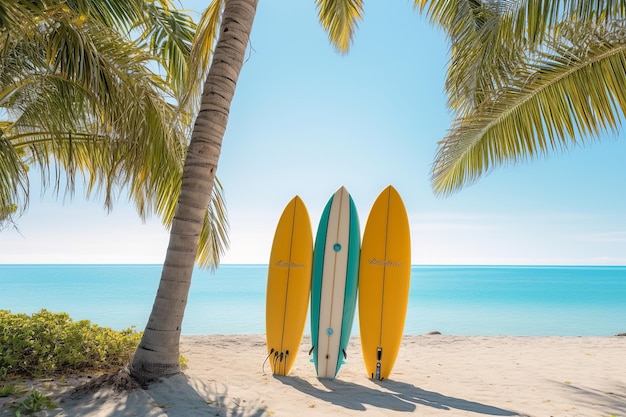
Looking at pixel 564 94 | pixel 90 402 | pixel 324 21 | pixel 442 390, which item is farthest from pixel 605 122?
pixel 90 402

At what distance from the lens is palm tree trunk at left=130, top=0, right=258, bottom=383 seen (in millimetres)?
3611

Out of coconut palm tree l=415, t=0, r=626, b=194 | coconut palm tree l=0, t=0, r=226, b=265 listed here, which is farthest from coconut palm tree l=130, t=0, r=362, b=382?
coconut palm tree l=415, t=0, r=626, b=194

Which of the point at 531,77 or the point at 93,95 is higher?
the point at 531,77

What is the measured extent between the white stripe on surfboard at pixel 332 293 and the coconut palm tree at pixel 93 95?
1632mm

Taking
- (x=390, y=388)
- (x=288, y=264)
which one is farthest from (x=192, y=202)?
(x=390, y=388)

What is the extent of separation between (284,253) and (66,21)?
2589 millimetres

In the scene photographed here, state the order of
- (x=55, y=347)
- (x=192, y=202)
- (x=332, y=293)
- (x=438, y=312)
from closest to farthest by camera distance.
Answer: (x=192, y=202) < (x=55, y=347) < (x=332, y=293) < (x=438, y=312)

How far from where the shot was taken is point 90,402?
3.21 m

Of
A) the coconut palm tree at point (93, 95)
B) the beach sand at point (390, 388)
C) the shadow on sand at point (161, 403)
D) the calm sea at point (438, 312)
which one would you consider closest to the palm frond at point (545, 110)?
the beach sand at point (390, 388)

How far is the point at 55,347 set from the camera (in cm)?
408

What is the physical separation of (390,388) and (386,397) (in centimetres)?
38

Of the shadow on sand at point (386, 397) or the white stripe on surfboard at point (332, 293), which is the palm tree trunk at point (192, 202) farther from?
the white stripe on surfboard at point (332, 293)

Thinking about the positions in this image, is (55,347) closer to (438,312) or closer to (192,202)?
(192,202)

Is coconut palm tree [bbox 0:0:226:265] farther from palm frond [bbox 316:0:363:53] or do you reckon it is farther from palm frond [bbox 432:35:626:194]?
palm frond [bbox 432:35:626:194]
